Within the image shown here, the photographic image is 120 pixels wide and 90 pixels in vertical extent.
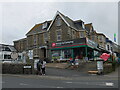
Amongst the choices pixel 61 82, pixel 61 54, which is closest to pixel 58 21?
pixel 61 54

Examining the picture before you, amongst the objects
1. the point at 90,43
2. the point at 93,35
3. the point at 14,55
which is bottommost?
the point at 14,55

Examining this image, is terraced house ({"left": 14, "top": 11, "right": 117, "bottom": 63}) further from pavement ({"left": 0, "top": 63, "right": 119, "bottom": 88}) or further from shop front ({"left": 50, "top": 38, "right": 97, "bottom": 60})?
pavement ({"left": 0, "top": 63, "right": 119, "bottom": 88})

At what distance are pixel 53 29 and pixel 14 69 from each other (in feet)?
58.9

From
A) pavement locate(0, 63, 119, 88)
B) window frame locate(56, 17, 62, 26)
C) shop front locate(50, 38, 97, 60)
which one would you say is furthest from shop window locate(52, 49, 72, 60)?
pavement locate(0, 63, 119, 88)

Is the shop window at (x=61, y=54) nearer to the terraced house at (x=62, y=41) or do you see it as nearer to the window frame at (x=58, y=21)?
the terraced house at (x=62, y=41)

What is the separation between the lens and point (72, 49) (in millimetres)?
29453

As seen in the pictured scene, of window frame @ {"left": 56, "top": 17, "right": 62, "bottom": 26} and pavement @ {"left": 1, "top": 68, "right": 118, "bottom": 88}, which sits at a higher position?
window frame @ {"left": 56, "top": 17, "right": 62, "bottom": 26}

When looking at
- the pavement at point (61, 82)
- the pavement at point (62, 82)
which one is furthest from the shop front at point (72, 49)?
the pavement at point (62, 82)

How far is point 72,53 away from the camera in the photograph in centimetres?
2938

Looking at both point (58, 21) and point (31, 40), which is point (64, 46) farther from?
point (31, 40)

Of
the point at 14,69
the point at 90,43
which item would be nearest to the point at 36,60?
the point at 14,69

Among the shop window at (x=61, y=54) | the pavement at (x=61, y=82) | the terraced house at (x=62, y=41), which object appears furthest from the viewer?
the shop window at (x=61, y=54)

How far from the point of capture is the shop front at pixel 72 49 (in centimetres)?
2857

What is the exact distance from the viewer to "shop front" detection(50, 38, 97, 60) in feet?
93.7
